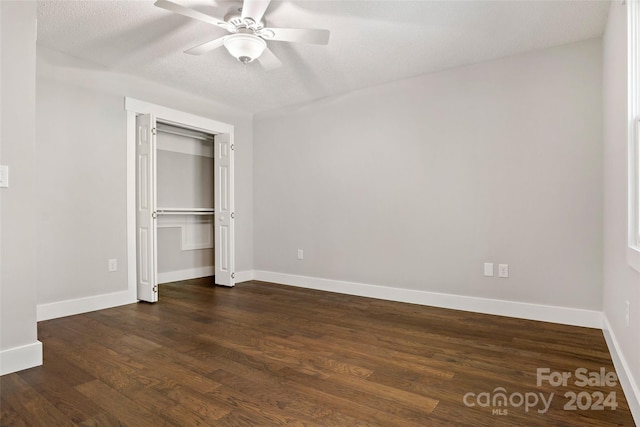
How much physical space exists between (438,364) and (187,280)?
3.97m

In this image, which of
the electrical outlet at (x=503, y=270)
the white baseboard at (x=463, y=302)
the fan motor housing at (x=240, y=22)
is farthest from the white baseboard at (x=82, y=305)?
the electrical outlet at (x=503, y=270)

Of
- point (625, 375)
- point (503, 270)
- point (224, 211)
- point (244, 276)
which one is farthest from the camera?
point (244, 276)

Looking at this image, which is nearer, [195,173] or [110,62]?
[110,62]

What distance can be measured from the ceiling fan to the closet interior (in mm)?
2398

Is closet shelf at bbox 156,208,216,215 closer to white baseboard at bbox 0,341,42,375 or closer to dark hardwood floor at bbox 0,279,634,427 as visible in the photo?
dark hardwood floor at bbox 0,279,634,427

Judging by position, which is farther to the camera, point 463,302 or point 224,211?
point 224,211

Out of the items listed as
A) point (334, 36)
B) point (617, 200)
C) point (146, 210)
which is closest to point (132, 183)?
point (146, 210)

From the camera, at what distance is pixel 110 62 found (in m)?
3.61

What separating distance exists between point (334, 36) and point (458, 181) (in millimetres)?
1845

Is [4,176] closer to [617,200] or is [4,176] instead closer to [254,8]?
[254,8]

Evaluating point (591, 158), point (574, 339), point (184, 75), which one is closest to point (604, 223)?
point (591, 158)

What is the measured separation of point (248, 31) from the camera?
2.71 meters

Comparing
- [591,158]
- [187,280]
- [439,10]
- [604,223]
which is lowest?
[187,280]

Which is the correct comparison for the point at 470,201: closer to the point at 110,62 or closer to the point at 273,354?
the point at 273,354
